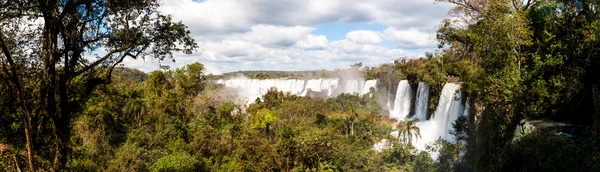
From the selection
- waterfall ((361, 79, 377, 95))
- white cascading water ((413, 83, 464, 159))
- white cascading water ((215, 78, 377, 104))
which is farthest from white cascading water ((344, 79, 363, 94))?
white cascading water ((413, 83, 464, 159))

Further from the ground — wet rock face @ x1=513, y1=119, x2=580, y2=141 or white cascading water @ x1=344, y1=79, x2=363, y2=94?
wet rock face @ x1=513, y1=119, x2=580, y2=141

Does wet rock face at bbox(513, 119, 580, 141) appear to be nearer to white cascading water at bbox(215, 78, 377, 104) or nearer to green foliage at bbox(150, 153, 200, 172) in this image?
green foliage at bbox(150, 153, 200, 172)

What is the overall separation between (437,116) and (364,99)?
63.8ft

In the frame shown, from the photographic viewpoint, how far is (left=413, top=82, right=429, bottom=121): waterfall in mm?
35275

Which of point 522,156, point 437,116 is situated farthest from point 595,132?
point 437,116

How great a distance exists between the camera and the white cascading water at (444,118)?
25.3 m

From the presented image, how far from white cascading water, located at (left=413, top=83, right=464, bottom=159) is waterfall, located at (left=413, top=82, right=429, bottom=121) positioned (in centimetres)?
200

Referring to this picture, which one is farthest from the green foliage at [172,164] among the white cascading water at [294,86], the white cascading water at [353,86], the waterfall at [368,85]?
the white cascading water at [353,86]

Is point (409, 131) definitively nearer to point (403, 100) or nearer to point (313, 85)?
point (403, 100)

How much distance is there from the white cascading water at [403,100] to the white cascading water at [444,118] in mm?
7654

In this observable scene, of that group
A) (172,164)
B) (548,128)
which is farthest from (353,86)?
(548,128)

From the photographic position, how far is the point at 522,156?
887 cm

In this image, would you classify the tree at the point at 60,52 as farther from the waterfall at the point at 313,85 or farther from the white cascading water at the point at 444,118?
the waterfall at the point at 313,85

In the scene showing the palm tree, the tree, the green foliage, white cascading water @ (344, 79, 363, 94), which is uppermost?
the tree
